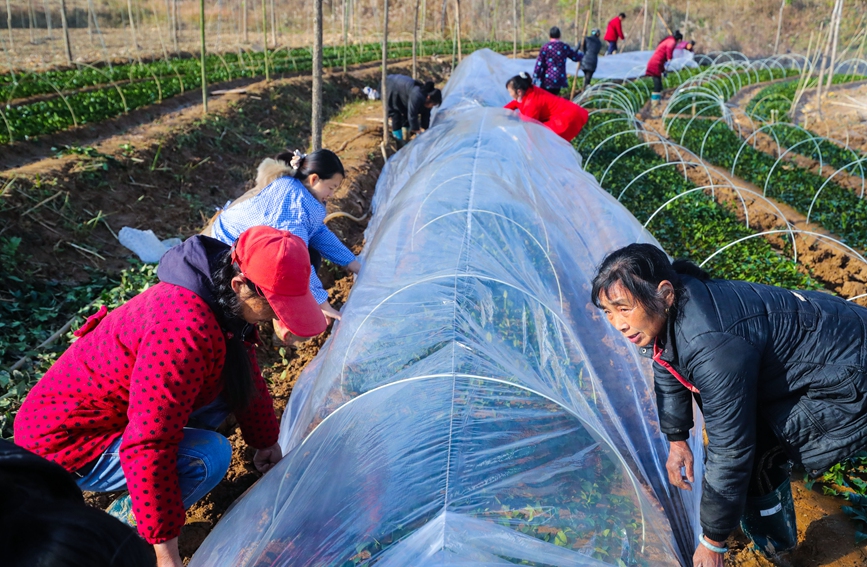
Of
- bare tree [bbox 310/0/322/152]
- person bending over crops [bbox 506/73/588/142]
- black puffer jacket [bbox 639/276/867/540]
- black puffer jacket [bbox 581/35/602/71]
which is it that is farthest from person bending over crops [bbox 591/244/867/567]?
black puffer jacket [bbox 581/35/602/71]

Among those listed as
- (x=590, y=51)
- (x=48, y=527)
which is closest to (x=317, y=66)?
(x=48, y=527)

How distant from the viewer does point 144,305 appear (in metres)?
1.95

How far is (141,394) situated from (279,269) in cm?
57

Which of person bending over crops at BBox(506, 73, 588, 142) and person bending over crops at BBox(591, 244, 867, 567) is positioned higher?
person bending over crops at BBox(506, 73, 588, 142)

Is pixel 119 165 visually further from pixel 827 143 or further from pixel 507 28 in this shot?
pixel 507 28

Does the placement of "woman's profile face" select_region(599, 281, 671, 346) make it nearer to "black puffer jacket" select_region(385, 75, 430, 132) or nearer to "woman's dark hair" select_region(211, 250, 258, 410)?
"woman's dark hair" select_region(211, 250, 258, 410)

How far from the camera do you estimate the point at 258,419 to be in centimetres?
254

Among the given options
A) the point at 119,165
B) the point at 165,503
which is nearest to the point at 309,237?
the point at 165,503

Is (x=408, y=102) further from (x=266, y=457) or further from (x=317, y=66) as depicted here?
(x=266, y=457)

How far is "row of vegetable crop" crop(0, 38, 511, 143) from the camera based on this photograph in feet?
22.0

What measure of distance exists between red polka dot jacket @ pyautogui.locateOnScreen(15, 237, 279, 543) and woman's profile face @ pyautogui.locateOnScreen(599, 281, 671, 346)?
1298mm

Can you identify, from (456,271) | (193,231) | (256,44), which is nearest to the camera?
(456,271)

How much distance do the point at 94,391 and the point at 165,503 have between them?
18.2 inches

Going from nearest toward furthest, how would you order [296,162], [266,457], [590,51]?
[266,457] < [296,162] < [590,51]
